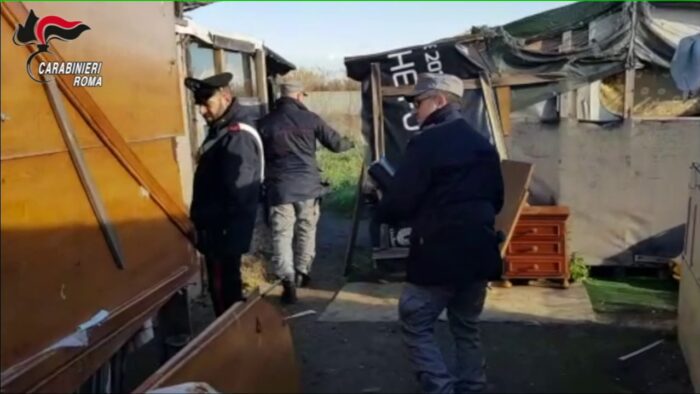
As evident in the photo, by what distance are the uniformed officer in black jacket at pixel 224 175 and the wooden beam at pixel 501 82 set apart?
3.03 meters

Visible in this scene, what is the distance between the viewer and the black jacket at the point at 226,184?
160 inches

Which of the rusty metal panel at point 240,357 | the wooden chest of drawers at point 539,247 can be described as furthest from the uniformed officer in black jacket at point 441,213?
the wooden chest of drawers at point 539,247

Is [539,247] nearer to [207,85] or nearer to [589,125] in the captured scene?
[589,125]

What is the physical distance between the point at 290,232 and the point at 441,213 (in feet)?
9.33

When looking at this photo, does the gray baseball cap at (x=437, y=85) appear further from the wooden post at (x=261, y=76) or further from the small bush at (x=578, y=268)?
the wooden post at (x=261, y=76)

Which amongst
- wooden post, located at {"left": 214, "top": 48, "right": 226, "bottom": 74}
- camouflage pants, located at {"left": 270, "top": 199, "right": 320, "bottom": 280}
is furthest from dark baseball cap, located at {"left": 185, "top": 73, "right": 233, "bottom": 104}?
wooden post, located at {"left": 214, "top": 48, "right": 226, "bottom": 74}

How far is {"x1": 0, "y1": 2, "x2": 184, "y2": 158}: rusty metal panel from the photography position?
76.4 inches

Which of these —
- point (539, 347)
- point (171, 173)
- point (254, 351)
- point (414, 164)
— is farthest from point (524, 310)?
point (171, 173)

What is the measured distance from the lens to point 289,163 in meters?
6.07

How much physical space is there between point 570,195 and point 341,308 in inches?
109

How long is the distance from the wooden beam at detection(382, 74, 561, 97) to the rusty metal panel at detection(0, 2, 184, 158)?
422 cm

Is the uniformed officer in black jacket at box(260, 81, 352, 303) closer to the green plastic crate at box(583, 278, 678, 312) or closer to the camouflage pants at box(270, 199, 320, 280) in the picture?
the camouflage pants at box(270, 199, 320, 280)

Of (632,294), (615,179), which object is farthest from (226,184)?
(615,179)

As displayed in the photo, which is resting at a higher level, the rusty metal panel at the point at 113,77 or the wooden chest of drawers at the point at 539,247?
the rusty metal panel at the point at 113,77
